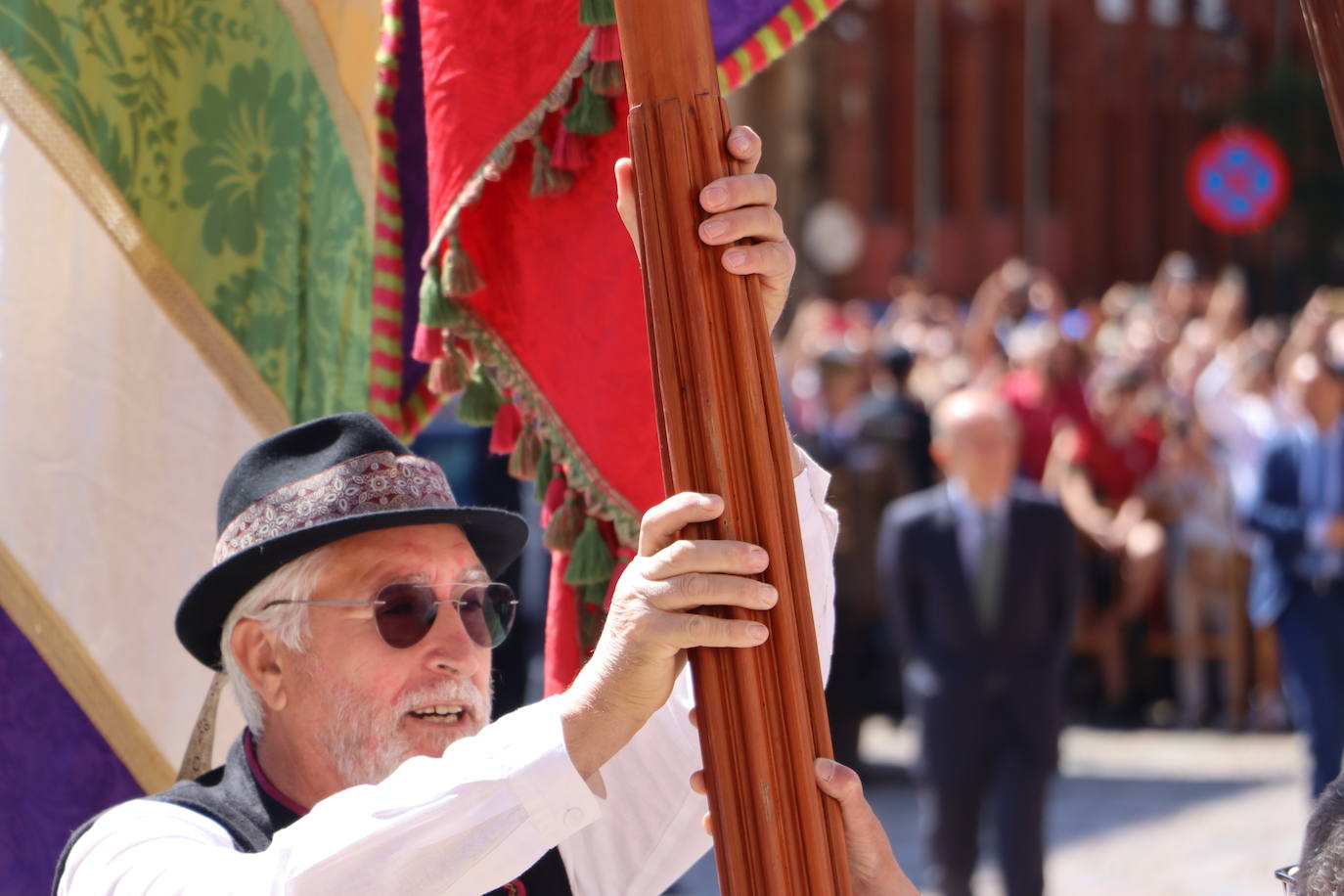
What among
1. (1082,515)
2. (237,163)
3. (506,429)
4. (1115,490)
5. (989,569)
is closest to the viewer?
(506,429)

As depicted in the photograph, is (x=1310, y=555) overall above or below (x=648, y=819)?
below

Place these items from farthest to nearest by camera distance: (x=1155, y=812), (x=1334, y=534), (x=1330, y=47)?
(x=1155, y=812), (x=1334, y=534), (x=1330, y=47)

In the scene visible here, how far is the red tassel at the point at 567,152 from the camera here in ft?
6.52

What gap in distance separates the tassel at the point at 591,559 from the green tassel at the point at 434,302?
30cm

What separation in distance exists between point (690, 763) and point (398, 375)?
2.31 ft

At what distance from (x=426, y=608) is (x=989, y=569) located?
424cm

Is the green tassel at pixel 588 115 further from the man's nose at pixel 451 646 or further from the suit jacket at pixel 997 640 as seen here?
the suit jacket at pixel 997 640

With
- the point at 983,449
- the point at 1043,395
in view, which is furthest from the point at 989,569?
the point at 1043,395

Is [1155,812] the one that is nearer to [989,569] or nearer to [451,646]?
[989,569]

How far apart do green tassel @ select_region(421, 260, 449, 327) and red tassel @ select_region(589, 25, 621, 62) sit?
1.17 ft

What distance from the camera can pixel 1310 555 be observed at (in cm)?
707

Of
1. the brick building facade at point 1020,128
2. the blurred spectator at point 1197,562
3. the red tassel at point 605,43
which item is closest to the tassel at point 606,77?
the red tassel at point 605,43

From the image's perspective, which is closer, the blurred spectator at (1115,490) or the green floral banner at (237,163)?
the green floral banner at (237,163)

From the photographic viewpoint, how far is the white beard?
2.06 metres
